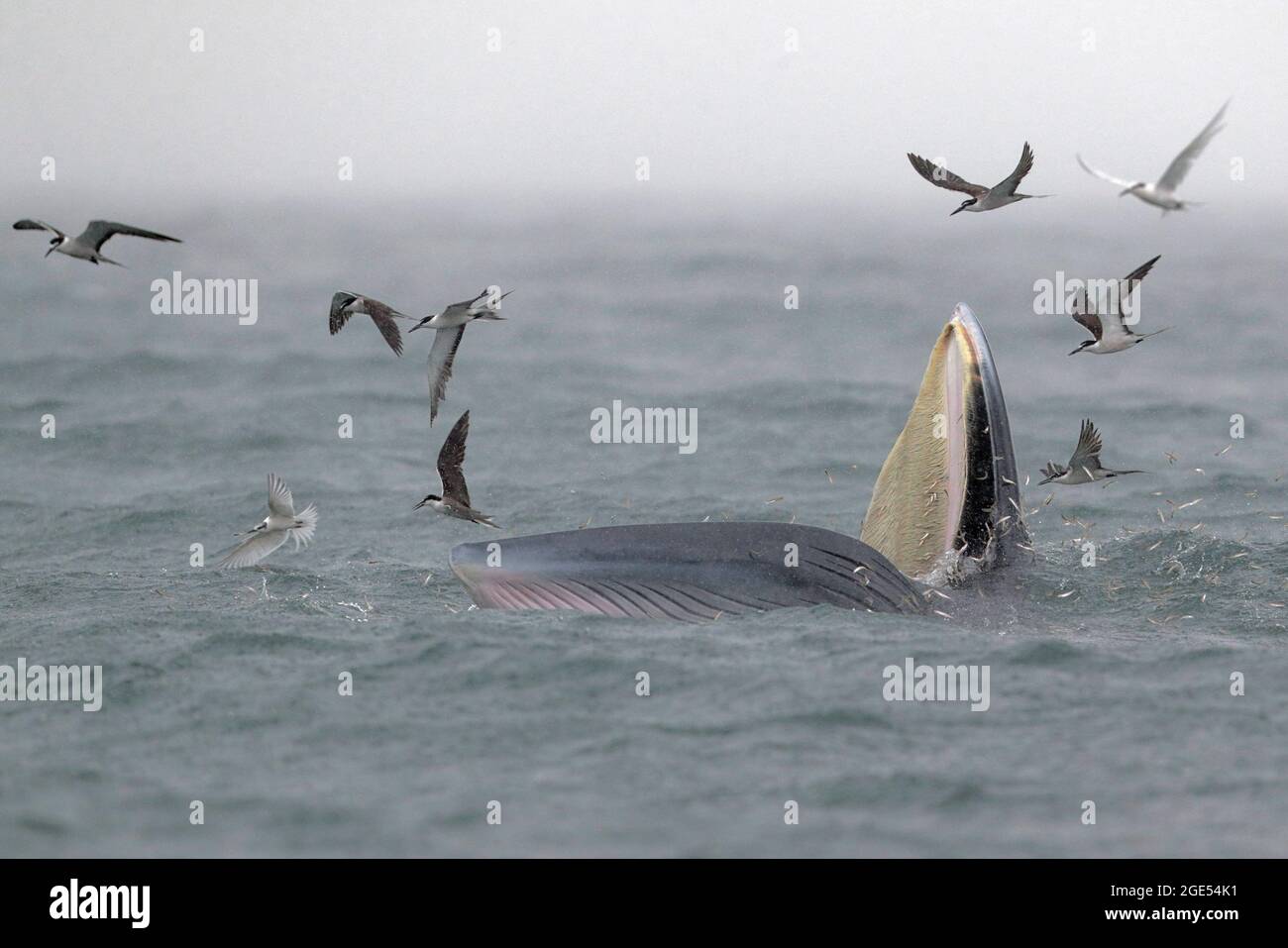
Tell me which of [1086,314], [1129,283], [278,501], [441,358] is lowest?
[278,501]


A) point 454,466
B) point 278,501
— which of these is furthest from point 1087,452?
point 278,501

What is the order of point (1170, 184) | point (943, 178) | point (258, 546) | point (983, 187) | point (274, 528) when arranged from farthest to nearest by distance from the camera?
1. point (258, 546)
2. point (274, 528)
3. point (943, 178)
4. point (983, 187)
5. point (1170, 184)

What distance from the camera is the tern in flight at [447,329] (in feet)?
36.8

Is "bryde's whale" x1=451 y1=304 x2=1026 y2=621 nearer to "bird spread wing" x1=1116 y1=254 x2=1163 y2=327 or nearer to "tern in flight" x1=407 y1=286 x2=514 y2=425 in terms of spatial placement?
"bird spread wing" x1=1116 y1=254 x2=1163 y2=327

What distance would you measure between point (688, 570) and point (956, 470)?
174cm

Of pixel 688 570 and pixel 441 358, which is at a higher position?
pixel 441 358

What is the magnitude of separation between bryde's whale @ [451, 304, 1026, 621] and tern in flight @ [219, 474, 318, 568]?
207 cm

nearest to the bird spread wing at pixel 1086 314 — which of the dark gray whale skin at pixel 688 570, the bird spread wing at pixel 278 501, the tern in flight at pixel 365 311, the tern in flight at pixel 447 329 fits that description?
the dark gray whale skin at pixel 688 570

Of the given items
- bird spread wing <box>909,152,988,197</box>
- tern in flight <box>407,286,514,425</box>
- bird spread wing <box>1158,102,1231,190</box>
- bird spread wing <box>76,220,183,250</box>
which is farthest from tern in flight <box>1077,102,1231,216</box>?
bird spread wing <box>76,220,183,250</box>

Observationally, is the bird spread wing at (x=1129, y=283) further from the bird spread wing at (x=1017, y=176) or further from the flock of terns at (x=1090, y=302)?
the bird spread wing at (x=1017, y=176)

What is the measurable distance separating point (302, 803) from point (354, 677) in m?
1.95

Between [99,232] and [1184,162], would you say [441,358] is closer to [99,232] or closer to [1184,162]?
[99,232]

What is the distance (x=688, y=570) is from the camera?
10492mm

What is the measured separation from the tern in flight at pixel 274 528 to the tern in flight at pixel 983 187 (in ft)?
15.5
